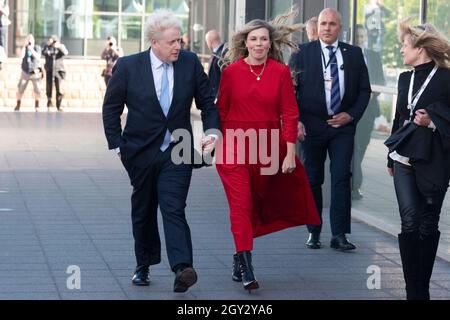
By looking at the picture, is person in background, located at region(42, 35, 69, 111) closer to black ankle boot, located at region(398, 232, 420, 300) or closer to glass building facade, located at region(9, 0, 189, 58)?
glass building facade, located at region(9, 0, 189, 58)

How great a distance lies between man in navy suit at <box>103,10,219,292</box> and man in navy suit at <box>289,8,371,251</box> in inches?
77.7

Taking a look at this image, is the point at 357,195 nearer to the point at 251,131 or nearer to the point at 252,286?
the point at 251,131

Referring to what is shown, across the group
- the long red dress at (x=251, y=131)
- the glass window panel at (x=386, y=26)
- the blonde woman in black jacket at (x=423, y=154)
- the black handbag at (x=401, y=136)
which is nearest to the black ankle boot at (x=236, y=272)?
the long red dress at (x=251, y=131)

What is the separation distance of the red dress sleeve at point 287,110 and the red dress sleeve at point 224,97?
1.14 ft

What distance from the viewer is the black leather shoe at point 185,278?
7359 millimetres

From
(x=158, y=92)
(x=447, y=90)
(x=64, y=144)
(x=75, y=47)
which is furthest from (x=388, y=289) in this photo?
(x=75, y=47)

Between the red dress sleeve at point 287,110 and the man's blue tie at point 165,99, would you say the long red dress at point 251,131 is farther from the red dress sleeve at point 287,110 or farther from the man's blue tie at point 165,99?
the man's blue tie at point 165,99

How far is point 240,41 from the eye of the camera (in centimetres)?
815

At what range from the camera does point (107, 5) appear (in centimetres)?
3928

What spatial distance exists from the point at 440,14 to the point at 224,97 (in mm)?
2620

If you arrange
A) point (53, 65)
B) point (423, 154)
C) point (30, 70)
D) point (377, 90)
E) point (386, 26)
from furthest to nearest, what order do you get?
point (53, 65) < point (30, 70) < point (377, 90) < point (386, 26) < point (423, 154)

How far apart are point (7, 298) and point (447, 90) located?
9.46 ft

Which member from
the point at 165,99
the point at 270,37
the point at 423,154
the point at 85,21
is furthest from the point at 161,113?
the point at 85,21

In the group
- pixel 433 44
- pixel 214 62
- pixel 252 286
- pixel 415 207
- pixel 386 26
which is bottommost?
pixel 252 286
